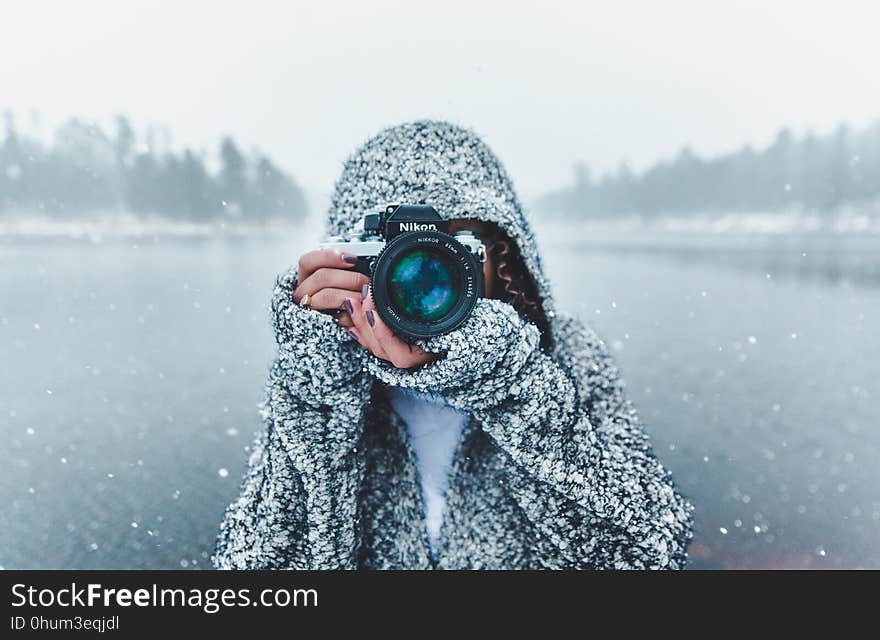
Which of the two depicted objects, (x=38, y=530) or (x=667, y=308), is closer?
(x=38, y=530)

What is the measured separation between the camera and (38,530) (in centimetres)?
275

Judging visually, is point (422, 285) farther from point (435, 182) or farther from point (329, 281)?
point (435, 182)

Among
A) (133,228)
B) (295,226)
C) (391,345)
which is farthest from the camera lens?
(295,226)

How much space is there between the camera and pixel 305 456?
3.15 ft

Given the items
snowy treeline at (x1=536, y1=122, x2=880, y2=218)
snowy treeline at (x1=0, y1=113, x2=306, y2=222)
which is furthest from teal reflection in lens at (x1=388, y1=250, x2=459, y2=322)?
snowy treeline at (x1=536, y1=122, x2=880, y2=218)

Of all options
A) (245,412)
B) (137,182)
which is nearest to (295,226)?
(137,182)

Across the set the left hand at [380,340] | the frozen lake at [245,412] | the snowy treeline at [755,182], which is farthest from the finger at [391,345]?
the snowy treeline at [755,182]

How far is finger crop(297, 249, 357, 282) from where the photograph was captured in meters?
0.92

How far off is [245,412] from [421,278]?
385cm

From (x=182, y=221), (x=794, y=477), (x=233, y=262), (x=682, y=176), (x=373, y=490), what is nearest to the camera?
(x=373, y=490)

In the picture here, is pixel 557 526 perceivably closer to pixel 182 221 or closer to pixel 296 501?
pixel 296 501

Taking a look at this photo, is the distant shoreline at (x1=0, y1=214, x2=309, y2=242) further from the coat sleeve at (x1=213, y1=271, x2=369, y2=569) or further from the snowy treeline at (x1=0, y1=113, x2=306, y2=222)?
the coat sleeve at (x1=213, y1=271, x2=369, y2=569)

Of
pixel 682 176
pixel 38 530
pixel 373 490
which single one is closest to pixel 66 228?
pixel 38 530

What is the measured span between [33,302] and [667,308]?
34.5 ft
